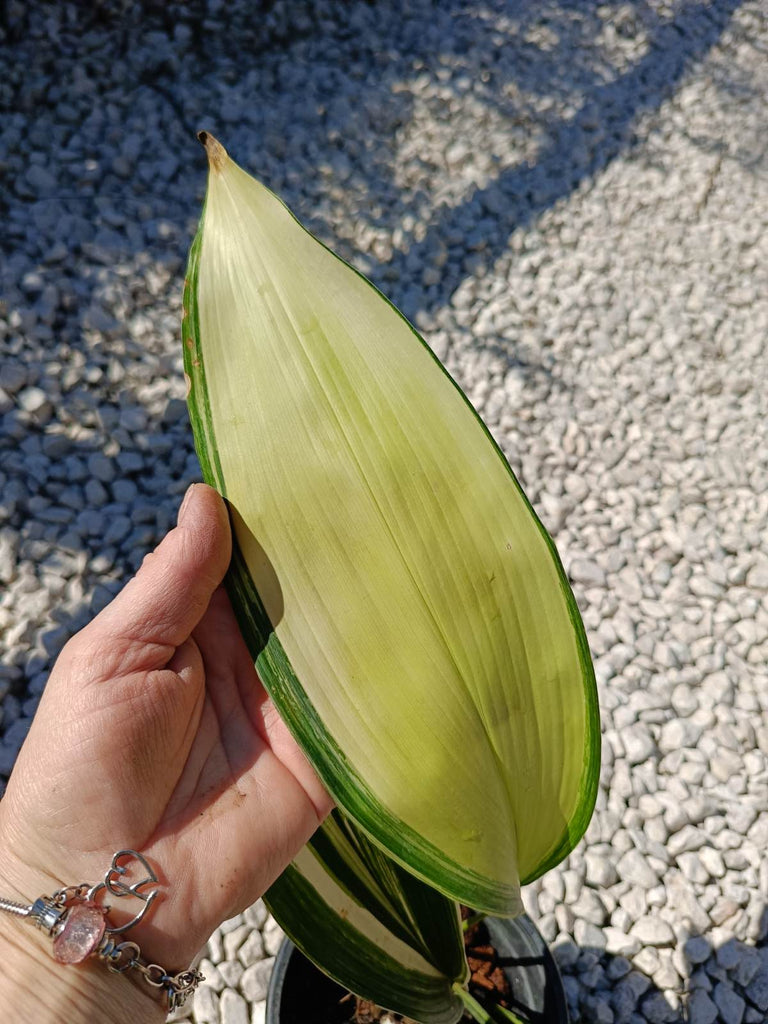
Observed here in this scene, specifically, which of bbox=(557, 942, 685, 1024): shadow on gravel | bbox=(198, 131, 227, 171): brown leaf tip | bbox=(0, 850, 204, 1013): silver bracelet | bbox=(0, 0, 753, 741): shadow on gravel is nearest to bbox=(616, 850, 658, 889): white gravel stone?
bbox=(557, 942, 685, 1024): shadow on gravel

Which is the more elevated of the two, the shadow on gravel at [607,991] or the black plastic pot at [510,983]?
the black plastic pot at [510,983]

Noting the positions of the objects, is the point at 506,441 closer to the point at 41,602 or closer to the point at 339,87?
the point at 41,602

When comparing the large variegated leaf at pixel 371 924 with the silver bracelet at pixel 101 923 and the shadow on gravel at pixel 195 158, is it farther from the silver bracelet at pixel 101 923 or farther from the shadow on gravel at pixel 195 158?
the shadow on gravel at pixel 195 158

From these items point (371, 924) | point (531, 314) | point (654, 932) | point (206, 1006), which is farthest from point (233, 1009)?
point (531, 314)

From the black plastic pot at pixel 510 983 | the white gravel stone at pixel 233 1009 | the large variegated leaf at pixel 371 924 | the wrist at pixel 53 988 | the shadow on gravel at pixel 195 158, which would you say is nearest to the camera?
the wrist at pixel 53 988

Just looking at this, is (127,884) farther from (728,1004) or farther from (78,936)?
(728,1004)

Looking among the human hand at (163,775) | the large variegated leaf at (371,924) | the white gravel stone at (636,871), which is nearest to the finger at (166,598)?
the human hand at (163,775)

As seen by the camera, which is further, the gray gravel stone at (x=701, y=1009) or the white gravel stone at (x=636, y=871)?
the white gravel stone at (x=636, y=871)

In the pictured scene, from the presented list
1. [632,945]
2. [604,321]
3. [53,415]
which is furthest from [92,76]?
[632,945]
